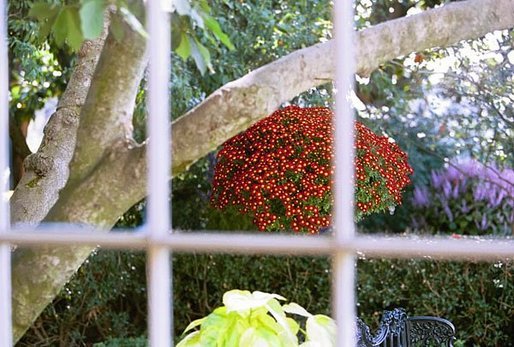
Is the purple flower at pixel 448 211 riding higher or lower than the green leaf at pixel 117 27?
lower

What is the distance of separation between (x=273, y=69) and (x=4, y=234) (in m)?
0.33

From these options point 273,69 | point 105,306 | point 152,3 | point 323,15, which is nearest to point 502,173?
point 323,15

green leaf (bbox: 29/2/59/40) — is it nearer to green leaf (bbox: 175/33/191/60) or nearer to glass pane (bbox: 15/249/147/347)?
green leaf (bbox: 175/33/191/60)

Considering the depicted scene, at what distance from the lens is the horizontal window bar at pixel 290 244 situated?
1.61 ft

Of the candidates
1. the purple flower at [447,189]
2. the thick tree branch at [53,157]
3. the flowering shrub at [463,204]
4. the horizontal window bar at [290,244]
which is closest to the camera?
the horizontal window bar at [290,244]

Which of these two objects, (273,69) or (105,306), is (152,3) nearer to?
(273,69)

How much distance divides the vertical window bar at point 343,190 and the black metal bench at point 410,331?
1217 millimetres

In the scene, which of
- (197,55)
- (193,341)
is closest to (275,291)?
(193,341)

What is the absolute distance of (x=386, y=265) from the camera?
2869 mm

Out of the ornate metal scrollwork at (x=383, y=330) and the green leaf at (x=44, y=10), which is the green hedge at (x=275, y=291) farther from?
the green leaf at (x=44, y=10)

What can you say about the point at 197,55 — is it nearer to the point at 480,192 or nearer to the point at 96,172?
the point at 96,172

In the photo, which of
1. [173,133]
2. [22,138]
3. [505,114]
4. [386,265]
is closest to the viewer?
[173,133]

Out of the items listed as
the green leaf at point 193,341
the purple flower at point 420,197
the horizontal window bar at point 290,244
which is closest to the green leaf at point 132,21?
the horizontal window bar at point 290,244

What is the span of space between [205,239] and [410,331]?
141 centimetres
